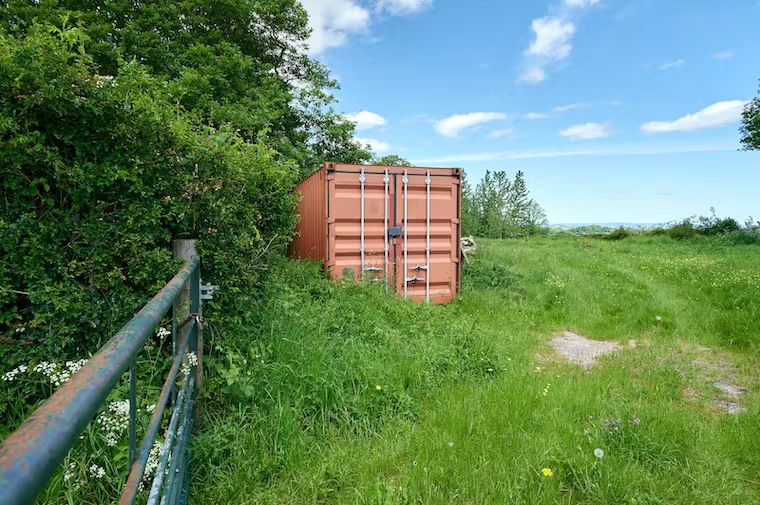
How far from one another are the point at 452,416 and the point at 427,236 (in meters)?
4.17

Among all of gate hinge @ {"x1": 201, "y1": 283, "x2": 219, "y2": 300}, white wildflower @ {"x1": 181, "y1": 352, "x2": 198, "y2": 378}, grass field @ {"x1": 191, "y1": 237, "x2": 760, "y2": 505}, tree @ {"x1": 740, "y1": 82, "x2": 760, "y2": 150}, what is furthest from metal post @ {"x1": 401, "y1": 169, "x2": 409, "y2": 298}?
tree @ {"x1": 740, "y1": 82, "x2": 760, "y2": 150}

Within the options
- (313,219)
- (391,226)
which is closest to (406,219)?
(391,226)

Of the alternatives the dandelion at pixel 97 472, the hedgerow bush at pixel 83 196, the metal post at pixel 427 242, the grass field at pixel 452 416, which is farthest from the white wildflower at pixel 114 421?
the metal post at pixel 427 242

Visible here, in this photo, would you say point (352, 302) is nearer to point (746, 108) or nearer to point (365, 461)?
point (365, 461)

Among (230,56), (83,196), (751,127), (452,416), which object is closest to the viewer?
(83,196)

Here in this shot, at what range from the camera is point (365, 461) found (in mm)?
2531

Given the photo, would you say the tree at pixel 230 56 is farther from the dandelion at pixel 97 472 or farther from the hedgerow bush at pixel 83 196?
the dandelion at pixel 97 472

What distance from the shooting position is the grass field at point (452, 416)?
234cm

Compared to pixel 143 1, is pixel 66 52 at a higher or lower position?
lower

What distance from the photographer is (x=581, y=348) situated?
209 inches

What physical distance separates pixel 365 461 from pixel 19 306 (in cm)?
220

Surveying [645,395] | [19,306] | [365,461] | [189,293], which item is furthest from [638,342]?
[19,306]

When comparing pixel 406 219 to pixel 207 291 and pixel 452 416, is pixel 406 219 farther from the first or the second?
pixel 207 291

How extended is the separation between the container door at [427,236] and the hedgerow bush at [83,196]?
4088 millimetres
